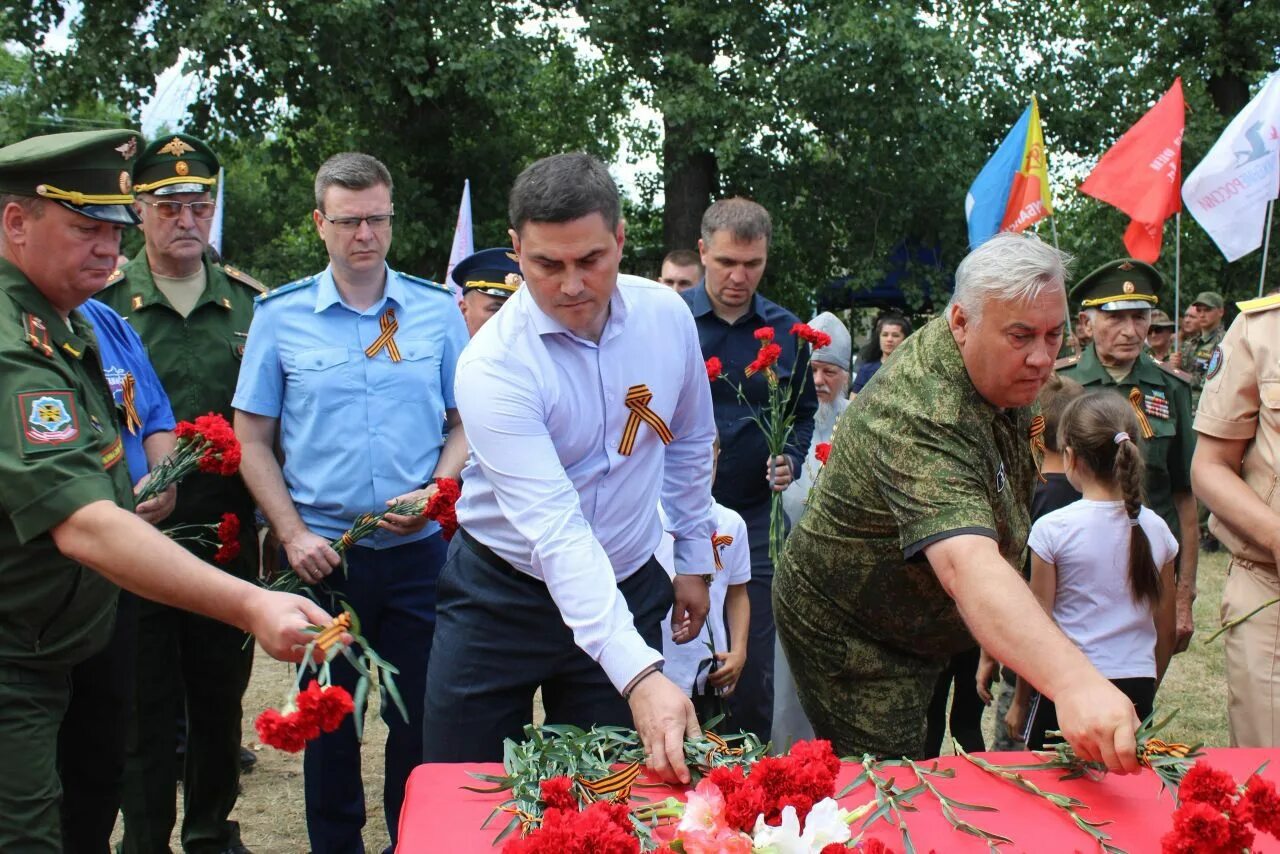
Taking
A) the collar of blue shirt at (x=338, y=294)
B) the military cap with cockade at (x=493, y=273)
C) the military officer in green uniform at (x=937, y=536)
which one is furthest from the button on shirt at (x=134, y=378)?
the military officer in green uniform at (x=937, y=536)

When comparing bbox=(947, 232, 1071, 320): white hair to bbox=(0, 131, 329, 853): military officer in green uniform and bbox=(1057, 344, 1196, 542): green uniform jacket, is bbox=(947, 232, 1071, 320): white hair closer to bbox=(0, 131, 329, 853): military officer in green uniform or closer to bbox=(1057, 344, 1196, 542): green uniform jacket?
bbox=(0, 131, 329, 853): military officer in green uniform

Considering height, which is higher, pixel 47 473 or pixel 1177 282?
pixel 1177 282

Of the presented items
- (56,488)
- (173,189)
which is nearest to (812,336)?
(173,189)

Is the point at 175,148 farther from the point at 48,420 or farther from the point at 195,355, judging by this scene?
the point at 48,420

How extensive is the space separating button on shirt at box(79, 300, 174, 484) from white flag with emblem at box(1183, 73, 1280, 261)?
5.97 metres

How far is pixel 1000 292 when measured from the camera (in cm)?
240

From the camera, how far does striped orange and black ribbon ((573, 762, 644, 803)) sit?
73.9 inches

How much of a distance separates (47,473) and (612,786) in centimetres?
121

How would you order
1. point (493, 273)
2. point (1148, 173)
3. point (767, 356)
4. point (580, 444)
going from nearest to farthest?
point (580, 444) → point (767, 356) → point (493, 273) → point (1148, 173)

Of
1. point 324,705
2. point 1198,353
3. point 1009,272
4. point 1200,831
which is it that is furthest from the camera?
point 1198,353

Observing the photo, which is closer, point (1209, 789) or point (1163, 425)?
point (1209, 789)

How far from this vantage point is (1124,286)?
4969mm

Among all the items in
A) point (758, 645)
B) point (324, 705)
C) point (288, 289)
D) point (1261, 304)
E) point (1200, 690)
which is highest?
point (1261, 304)

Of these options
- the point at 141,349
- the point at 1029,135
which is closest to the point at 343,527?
the point at 141,349
